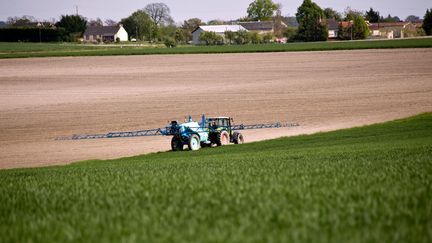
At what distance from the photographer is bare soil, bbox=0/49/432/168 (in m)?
42.7

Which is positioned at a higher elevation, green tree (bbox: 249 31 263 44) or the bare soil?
green tree (bbox: 249 31 263 44)

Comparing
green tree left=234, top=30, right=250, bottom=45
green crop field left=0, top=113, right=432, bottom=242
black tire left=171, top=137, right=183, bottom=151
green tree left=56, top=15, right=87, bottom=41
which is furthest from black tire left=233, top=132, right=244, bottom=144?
green tree left=56, top=15, right=87, bottom=41

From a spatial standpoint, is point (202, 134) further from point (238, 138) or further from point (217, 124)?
point (238, 138)

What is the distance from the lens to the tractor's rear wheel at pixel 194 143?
3791 centimetres

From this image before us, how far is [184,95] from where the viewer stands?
62.2m

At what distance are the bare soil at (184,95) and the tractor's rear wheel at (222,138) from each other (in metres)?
1.53

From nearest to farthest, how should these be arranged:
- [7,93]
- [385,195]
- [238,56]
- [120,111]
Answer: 1. [385,195]
2. [120,111]
3. [7,93]
4. [238,56]

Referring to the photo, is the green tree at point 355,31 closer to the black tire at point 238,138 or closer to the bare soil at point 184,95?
the bare soil at point 184,95

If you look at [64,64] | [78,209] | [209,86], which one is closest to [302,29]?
[64,64]

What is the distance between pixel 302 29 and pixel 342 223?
16512 cm

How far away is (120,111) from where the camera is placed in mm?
54656

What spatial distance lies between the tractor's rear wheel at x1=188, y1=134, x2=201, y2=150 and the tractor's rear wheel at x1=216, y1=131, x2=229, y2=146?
1334 mm

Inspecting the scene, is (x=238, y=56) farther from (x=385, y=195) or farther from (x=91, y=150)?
(x=385, y=195)

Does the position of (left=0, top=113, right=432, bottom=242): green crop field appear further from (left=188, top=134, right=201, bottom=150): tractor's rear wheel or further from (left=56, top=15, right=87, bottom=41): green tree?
(left=56, top=15, right=87, bottom=41): green tree
